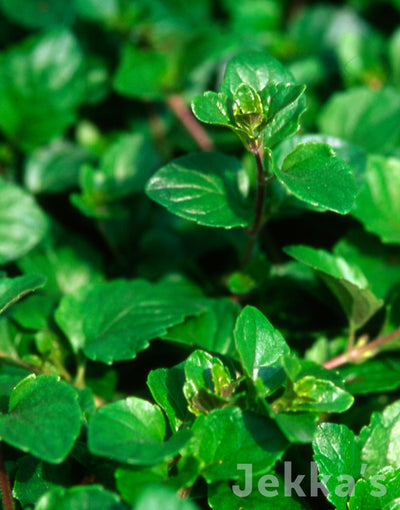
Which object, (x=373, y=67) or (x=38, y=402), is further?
(x=373, y=67)

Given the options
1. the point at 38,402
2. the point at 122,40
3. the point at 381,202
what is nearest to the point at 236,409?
the point at 38,402

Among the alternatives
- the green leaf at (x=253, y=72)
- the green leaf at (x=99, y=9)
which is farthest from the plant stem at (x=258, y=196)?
the green leaf at (x=99, y=9)

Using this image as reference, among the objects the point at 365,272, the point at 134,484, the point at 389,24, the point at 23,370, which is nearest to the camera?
the point at 134,484

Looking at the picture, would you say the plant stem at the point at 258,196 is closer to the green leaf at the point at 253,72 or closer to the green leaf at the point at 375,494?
the green leaf at the point at 253,72

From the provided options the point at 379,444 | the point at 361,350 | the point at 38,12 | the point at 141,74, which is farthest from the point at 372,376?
the point at 38,12

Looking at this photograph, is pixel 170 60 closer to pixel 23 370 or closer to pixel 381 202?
pixel 381 202

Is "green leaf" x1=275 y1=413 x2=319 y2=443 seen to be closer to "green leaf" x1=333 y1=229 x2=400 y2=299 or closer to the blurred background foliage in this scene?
the blurred background foliage

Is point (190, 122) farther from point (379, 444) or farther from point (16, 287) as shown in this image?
point (379, 444)

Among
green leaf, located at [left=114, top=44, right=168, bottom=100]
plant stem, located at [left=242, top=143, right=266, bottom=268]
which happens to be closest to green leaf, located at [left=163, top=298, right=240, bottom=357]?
plant stem, located at [left=242, top=143, right=266, bottom=268]
